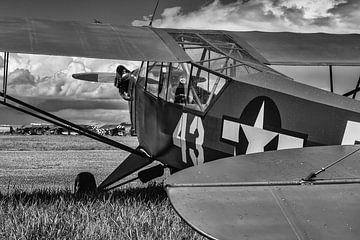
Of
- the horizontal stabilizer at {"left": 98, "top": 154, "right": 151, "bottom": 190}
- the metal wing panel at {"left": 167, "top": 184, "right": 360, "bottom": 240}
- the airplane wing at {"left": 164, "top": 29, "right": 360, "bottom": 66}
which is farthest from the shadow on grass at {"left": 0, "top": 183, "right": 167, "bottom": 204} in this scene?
the metal wing panel at {"left": 167, "top": 184, "right": 360, "bottom": 240}

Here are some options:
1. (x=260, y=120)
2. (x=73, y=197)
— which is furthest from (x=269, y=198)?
(x=73, y=197)

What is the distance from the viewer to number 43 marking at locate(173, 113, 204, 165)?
5.31 m

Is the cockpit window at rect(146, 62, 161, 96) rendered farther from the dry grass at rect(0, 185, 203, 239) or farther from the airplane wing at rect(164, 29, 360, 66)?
the dry grass at rect(0, 185, 203, 239)

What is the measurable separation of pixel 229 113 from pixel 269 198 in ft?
7.35

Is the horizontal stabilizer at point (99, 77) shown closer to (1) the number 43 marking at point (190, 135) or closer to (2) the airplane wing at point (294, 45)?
(2) the airplane wing at point (294, 45)

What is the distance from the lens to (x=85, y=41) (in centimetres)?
→ 672

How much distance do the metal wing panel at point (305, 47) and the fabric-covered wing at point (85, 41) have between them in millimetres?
1476

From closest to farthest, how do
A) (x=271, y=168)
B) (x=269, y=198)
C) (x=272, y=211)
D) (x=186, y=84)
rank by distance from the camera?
(x=272, y=211)
(x=269, y=198)
(x=271, y=168)
(x=186, y=84)

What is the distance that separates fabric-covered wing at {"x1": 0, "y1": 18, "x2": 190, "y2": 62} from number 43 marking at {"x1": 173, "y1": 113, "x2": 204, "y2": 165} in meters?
0.73

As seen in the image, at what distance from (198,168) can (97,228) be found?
6.30ft

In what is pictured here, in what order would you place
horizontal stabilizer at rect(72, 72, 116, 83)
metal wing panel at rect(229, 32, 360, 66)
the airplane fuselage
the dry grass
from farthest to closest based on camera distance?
1. horizontal stabilizer at rect(72, 72, 116, 83)
2. metal wing panel at rect(229, 32, 360, 66)
3. the dry grass
4. the airplane fuselage

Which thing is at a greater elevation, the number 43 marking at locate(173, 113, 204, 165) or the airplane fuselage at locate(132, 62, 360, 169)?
the airplane fuselage at locate(132, 62, 360, 169)

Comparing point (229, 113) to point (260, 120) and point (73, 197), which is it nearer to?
point (260, 120)

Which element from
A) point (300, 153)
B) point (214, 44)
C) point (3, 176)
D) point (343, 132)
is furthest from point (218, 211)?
point (3, 176)
